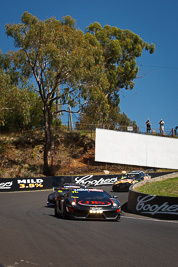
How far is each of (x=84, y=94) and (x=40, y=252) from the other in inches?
1312

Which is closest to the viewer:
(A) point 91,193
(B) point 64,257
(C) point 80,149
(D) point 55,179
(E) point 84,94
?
(B) point 64,257

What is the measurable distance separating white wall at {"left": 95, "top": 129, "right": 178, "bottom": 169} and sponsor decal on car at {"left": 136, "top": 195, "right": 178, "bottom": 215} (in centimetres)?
2786

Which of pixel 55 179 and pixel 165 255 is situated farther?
pixel 55 179

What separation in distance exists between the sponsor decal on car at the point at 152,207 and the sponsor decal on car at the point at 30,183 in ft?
59.8

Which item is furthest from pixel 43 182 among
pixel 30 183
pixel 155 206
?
pixel 155 206

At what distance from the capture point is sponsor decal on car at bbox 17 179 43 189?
1303 inches

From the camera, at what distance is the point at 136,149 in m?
46.4

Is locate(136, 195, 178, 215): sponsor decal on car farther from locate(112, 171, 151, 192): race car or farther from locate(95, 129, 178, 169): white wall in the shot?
locate(95, 129, 178, 169): white wall

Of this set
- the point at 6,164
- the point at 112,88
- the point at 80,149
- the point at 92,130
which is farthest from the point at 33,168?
the point at 112,88

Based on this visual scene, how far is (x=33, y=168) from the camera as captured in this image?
44406 mm

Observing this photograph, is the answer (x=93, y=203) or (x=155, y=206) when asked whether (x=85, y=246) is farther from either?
(x=155, y=206)

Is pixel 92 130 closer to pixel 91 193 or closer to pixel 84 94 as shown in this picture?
pixel 84 94

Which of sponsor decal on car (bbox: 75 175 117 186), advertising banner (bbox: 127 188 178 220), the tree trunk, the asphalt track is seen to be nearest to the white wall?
the tree trunk

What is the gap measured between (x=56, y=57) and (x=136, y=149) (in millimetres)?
16096
